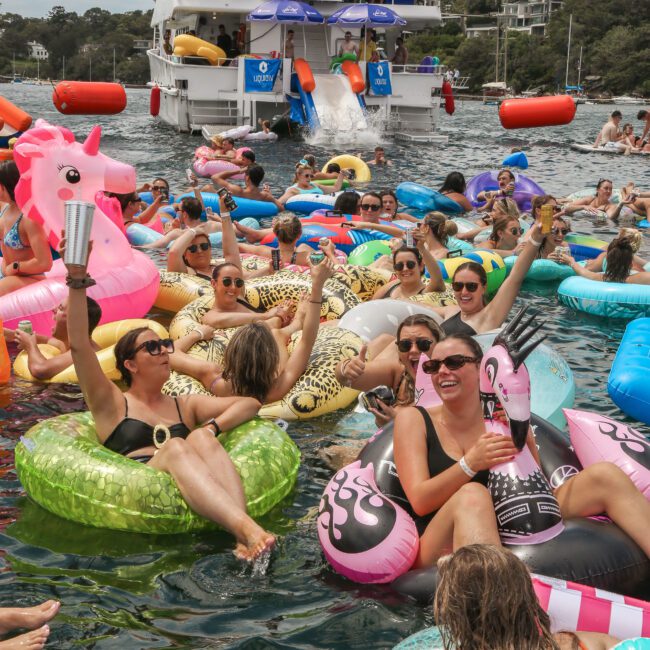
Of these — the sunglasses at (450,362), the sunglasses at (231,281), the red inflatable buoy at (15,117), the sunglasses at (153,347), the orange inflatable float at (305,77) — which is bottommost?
the sunglasses at (231,281)

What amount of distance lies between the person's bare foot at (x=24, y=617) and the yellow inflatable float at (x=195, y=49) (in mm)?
25868

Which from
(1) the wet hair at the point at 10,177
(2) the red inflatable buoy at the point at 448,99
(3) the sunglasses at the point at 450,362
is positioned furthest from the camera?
(2) the red inflatable buoy at the point at 448,99

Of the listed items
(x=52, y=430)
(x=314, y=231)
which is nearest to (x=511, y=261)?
(x=314, y=231)

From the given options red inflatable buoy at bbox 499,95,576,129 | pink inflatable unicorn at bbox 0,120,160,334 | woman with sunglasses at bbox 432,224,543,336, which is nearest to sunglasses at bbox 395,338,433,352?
woman with sunglasses at bbox 432,224,543,336

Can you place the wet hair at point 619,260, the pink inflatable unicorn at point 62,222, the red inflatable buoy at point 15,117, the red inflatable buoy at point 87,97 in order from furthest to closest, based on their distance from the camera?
the red inflatable buoy at point 87,97, the red inflatable buoy at point 15,117, the wet hair at point 619,260, the pink inflatable unicorn at point 62,222

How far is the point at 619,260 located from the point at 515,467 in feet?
19.5

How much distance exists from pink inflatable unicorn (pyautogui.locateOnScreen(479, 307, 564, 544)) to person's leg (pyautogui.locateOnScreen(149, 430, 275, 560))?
1.14 m

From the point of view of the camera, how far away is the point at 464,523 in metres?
3.75

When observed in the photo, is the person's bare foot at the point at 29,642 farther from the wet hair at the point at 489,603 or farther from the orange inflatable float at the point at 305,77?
the orange inflatable float at the point at 305,77

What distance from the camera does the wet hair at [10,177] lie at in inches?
318

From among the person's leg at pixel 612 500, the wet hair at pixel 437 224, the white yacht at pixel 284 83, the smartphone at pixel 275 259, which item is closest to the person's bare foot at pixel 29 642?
the person's leg at pixel 612 500

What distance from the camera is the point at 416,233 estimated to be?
25.6ft

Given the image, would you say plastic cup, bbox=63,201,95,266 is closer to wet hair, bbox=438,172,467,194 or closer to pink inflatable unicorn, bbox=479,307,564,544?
pink inflatable unicorn, bbox=479,307,564,544

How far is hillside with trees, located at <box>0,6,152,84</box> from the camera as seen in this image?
10306cm
